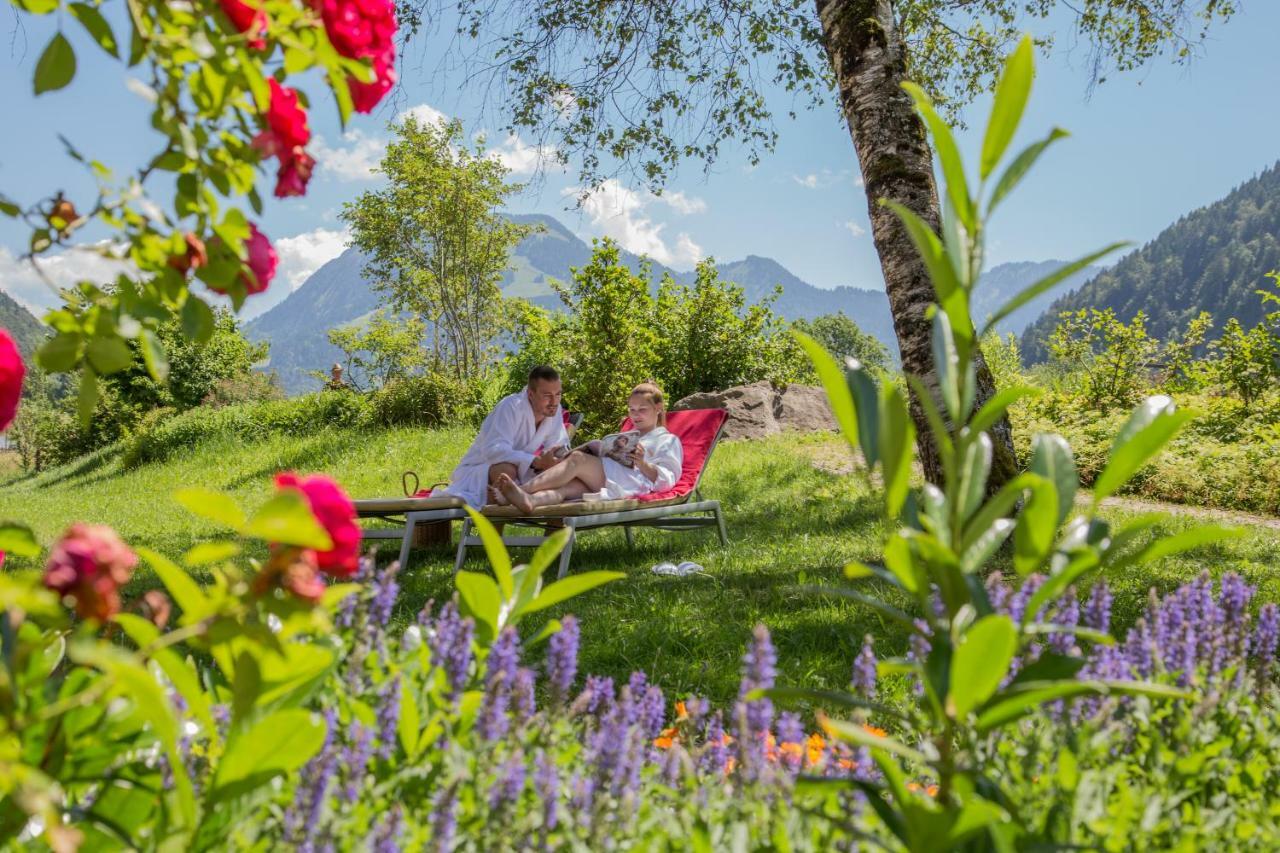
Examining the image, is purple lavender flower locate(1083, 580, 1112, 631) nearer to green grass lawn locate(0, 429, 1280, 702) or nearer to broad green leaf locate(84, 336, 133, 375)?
broad green leaf locate(84, 336, 133, 375)

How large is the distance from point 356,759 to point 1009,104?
1.14m

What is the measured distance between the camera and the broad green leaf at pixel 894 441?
0.85 metres

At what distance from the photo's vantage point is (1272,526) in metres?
7.31

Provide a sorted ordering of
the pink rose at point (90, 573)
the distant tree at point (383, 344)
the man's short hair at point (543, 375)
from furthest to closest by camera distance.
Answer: the distant tree at point (383, 344), the man's short hair at point (543, 375), the pink rose at point (90, 573)

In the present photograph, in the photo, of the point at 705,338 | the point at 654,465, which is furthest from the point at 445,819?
the point at 705,338

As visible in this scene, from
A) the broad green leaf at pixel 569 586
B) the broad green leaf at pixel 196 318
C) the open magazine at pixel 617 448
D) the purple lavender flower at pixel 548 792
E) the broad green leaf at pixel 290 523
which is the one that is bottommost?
the purple lavender flower at pixel 548 792

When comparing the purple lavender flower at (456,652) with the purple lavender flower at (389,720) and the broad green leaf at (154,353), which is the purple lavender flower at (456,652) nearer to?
the purple lavender flower at (389,720)

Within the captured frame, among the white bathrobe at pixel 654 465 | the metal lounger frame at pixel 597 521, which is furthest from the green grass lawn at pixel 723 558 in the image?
the white bathrobe at pixel 654 465

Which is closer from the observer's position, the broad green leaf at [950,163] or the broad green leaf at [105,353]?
the broad green leaf at [950,163]

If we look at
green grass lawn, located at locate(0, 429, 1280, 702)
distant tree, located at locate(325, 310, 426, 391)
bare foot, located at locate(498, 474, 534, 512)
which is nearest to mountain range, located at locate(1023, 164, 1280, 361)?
distant tree, located at locate(325, 310, 426, 391)

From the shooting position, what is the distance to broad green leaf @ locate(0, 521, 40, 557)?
0.95 meters

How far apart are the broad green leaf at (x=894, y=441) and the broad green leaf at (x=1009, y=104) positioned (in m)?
0.27

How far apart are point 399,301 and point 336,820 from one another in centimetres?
3259

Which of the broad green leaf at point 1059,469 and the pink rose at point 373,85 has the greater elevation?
the pink rose at point 373,85
